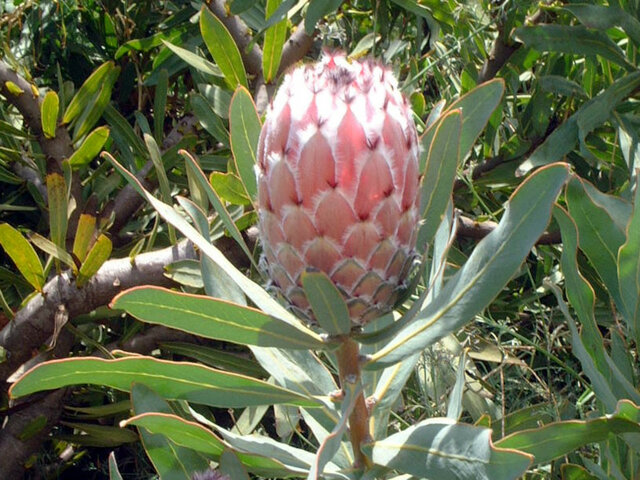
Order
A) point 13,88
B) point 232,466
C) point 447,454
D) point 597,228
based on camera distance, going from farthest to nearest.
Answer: point 13,88 → point 597,228 → point 232,466 → point 447,454

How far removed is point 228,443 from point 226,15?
1385 mm

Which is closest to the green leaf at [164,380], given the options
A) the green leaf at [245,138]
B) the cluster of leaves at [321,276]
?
the cluster of leaves at [321,276]

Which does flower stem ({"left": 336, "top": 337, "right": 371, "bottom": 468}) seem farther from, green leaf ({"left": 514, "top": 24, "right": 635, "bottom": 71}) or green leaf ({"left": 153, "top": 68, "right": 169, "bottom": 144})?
green leaf ({"left": 153, "top": 68, "right": 169, "bottom": 144})

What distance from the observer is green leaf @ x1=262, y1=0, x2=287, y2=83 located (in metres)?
1.82

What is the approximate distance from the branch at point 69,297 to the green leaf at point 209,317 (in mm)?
861

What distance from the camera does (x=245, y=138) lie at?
3.97 feet

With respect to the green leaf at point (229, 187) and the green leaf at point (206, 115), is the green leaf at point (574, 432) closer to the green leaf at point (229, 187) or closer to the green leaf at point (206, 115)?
the green leaf at point (229, 187)

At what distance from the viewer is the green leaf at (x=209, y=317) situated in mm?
932

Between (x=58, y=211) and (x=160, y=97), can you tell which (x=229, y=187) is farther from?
(x=160, y=97)

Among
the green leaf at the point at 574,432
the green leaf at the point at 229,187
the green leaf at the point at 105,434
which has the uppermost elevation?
the green leaf at the point at 229,187

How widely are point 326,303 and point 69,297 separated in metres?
1.12

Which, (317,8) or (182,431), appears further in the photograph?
(317,8)

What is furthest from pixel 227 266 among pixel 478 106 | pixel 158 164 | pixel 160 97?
pixel 160 97

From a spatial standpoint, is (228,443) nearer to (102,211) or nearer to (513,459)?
(513,459)
